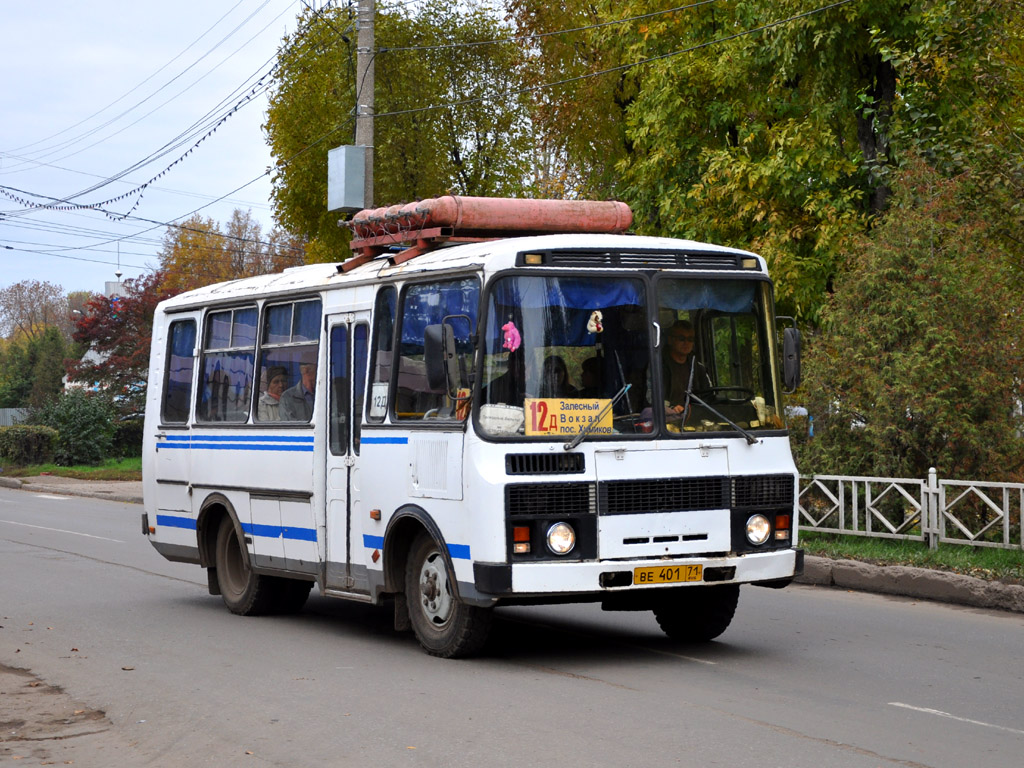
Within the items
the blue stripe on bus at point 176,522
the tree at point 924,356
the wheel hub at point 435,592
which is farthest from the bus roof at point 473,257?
the tree at point 924,356

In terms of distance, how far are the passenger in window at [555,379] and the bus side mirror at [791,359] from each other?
5.81 feet

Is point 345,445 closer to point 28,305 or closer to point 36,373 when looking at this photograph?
point 36,373

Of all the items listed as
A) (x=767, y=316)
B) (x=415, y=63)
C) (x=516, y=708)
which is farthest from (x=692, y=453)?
(x=415, y=63)

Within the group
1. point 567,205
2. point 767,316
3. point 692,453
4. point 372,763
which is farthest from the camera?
point 567,205

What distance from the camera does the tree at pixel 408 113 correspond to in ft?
106

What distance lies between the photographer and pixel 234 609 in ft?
42.6

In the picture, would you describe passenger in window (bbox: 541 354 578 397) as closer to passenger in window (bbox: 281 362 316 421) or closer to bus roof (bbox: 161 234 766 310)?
bus roof (bbox: 161 234 766 310)

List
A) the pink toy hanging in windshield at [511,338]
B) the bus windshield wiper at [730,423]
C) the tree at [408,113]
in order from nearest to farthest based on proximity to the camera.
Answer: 1. the pink toy hanging in windshield at [511,338]
2. the bus windshield wiper at [730,423]
3. the tree at [408,113]

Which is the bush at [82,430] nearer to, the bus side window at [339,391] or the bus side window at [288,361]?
the bus side window at [288,361]

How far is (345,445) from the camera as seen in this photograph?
11.1 meters

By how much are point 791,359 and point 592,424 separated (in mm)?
1798

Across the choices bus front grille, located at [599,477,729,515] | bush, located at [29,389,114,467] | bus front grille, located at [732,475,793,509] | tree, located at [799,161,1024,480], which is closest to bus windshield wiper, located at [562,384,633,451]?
bus front grille, located at [599,477,729,515]

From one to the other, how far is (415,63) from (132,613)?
21.6m

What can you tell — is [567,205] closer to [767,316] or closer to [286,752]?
[767,316]
